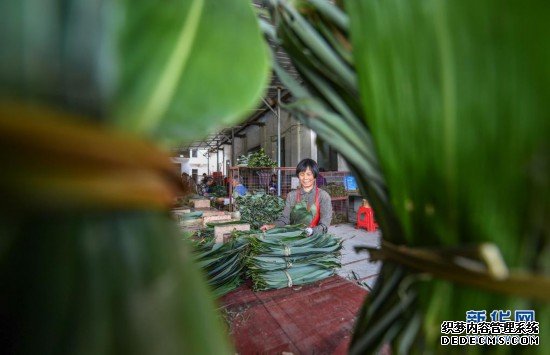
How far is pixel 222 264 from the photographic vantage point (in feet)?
3.76

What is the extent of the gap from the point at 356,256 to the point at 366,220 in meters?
1.80

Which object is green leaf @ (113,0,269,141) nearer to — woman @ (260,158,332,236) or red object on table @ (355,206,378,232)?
woman @ (260,158,332,236)

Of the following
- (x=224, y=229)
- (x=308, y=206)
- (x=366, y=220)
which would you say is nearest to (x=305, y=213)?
(x=308, y=206)

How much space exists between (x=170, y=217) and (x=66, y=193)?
6 cm

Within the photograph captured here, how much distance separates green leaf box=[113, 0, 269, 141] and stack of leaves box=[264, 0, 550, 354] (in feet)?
0.29

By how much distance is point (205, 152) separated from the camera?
51.5 feet

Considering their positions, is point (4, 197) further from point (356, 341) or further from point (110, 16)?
point (356, 341)

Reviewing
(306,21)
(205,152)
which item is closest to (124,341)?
(306,21)

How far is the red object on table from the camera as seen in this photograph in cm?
442

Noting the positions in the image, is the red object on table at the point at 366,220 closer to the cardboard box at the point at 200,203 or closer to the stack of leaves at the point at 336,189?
the stack of leaves at the point at 336,189

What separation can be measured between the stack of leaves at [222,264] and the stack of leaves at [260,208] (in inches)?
110

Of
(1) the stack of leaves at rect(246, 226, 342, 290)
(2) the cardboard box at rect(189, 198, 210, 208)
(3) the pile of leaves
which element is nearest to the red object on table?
(2) the cardboard box at rect(189, 198, 210, 208)

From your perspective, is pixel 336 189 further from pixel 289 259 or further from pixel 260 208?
pixel 289 259

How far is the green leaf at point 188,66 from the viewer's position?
0.52 feet
